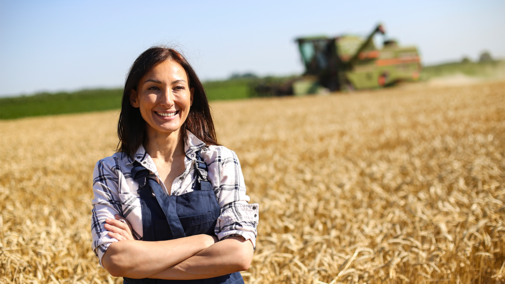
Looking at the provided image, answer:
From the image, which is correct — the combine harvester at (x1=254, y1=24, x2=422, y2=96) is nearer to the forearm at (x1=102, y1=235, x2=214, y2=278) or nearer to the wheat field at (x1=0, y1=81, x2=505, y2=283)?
the wheat field at (x1=0, y1=81, x2=505, y2=283)

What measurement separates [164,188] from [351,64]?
2207cm

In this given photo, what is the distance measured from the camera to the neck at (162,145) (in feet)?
5.85

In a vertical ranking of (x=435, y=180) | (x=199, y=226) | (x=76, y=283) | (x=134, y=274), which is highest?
(x=199, y=226)

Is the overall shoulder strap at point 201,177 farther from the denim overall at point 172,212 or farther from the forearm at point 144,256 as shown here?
the forearm at point 144,256

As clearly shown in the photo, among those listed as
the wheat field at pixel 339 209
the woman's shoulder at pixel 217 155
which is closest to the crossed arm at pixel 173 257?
the woman's shoulder at pixel 217 155

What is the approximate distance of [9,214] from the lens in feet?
12.6

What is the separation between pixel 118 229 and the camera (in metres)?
1.57

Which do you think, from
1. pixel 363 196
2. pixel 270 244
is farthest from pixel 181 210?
pixel 363 196

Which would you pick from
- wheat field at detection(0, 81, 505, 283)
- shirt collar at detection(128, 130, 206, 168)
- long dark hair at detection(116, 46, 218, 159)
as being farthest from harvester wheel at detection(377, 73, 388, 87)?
shirt collar at detection(128, 130, 206, 168)

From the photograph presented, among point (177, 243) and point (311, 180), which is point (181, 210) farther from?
point (311, 180)

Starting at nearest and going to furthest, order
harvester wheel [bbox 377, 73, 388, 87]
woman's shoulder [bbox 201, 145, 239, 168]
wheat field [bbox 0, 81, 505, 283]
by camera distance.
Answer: woman's shoulder [bbox 201, 145, 239, 168] → wheat field [bbox 0, 81, 505, 283] → harvester wheel [bbox 377, 73, 388, 87]

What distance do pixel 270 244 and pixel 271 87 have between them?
2279 centimetres

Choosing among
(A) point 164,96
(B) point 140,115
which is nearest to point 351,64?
(B) point 140,115

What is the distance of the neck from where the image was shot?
5.85ft
